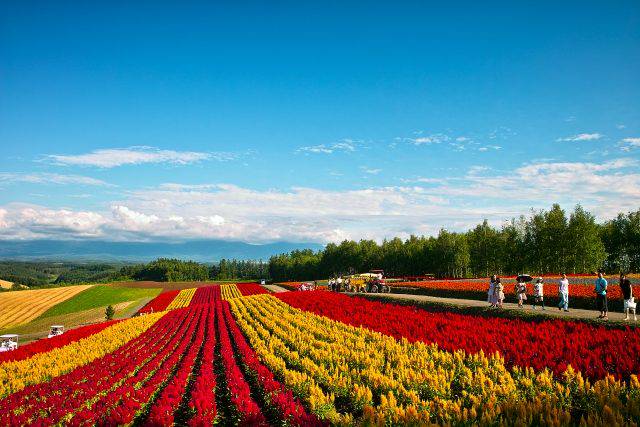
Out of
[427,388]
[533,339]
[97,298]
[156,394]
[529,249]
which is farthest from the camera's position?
[529,249]

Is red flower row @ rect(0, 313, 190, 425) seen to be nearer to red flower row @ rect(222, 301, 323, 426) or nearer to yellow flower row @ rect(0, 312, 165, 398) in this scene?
yellow flower row @ rect(0, 312, 165, 398)

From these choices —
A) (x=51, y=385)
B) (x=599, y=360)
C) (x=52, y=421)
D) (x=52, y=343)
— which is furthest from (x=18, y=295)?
(x=599, y=360)

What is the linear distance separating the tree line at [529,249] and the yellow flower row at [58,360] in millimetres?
60492

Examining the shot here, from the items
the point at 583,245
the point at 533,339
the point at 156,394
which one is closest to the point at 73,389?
the point at 156,394

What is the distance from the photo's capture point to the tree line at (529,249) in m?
74.9

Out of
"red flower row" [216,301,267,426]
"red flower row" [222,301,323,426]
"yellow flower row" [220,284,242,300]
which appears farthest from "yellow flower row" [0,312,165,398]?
"yellow flower row" [220,284,242,300]

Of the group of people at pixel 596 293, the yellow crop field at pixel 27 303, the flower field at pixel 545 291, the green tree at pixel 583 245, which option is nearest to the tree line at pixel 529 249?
the green tree at pixel 583 245

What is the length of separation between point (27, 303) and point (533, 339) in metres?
77.8

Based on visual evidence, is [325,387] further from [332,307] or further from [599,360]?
[332,307]

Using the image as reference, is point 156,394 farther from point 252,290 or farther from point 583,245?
point 583,245

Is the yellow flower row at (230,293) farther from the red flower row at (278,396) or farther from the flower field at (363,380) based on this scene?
the red flower row at (278,396)

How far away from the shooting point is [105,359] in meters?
19.0

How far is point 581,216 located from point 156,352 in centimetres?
7678

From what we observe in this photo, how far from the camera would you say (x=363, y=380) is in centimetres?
1171
